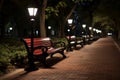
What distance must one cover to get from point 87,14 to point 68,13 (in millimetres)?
31489

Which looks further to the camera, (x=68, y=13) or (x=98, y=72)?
(x=68, y=13)

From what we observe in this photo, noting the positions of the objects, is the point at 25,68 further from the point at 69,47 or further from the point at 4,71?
the point at 69,47

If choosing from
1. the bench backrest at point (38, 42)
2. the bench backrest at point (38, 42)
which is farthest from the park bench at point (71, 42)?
the bench backrest at point (38, 42)

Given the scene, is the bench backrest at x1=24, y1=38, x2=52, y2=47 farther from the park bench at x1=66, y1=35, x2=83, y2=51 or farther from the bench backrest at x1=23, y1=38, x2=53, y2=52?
the park bench at x1=66, y1=35, x2=83, y2=51

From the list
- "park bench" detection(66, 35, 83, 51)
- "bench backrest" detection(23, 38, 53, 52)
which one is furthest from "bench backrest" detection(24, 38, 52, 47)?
"park bench" detection(66, 35, 83, 51)

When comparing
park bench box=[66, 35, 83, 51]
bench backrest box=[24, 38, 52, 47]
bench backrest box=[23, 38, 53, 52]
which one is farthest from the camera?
park bench box=[66, 35, 83, 51]

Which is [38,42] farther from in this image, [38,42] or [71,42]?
[71,42]

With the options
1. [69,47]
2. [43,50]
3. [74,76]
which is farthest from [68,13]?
[74,76]

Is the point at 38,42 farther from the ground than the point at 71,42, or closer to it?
farther from the ground

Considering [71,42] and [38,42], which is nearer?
[38,42]

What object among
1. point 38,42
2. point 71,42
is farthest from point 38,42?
point 71,42

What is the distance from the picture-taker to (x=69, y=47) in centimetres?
2272

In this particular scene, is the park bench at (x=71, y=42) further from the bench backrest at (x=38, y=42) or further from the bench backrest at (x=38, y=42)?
the bench backrest at (x=38, y=42)

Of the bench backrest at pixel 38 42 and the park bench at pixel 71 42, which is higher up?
the bench backrest at pixel 38 42
